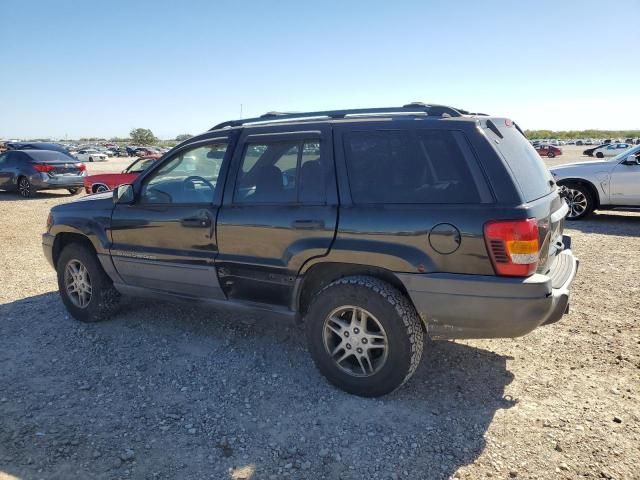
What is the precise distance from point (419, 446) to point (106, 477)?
1747mm

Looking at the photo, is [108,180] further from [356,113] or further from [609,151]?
[609,151]

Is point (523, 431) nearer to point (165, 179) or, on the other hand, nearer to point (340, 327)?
point (340, 327)

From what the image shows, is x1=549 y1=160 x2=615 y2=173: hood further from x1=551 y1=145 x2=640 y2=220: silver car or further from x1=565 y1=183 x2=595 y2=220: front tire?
x1=565 y1=183 x2=595 y2=220: front tire

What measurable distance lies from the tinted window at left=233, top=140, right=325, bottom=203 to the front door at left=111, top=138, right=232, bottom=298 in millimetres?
219


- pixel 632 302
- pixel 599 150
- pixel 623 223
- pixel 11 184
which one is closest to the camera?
pixel 632 302

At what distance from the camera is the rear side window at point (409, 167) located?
3031 millimetres

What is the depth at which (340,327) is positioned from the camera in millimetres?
3355

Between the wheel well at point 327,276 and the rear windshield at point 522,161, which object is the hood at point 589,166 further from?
the wheel well at point 327,276

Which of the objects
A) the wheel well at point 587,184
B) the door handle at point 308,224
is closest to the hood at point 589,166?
the wheel well at point 587,184

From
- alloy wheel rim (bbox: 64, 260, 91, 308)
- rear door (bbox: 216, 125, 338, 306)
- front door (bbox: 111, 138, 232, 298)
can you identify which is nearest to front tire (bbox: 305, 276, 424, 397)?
rear door (bbox: 216, 125, 338, 306)

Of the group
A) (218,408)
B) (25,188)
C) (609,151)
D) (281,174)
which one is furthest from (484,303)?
(609,151)

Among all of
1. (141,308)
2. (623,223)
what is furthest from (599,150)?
(141,308)

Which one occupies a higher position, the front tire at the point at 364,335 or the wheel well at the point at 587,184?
the wheel well at the point at 587,184

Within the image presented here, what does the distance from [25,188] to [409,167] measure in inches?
593
